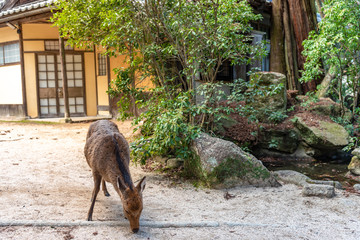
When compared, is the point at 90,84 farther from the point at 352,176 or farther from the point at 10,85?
the point at 352,176

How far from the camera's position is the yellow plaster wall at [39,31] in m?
13.0

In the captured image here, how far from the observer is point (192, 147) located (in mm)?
Result: 5988

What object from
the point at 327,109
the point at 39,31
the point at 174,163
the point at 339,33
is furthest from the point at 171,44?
the point at 39,31

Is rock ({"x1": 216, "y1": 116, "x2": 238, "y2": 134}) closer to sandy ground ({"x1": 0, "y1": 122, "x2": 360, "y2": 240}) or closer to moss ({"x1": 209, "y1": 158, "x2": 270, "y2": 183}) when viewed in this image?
moss ({"x1": 209, "y1": 158, "x2": 270, "y2": 183})

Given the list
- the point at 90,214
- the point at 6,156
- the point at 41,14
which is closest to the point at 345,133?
the point at 90,214

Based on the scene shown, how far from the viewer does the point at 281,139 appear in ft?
28.9

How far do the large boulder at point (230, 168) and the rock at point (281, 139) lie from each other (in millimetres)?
3040

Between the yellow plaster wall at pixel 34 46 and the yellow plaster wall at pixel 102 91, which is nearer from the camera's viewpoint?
the yellow plaster wall at pixel 34 46

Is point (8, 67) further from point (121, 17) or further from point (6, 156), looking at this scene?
point (121, 17)

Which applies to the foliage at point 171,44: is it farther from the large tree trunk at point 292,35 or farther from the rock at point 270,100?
the large tree trunk at point 292,35

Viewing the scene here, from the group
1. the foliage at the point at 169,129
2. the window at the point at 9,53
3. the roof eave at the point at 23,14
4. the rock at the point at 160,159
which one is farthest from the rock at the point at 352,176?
the window at the point at 9,53

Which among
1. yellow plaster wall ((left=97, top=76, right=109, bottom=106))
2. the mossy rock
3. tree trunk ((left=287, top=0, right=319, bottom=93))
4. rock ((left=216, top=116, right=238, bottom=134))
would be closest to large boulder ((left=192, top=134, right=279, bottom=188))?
rock ((left=216, top=116, right=238, bottom=134))

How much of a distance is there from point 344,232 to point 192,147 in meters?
2.84

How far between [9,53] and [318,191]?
43.4 ft
